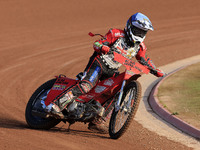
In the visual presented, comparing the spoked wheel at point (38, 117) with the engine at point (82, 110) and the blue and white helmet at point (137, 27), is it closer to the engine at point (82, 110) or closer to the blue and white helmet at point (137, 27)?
the engine at point (82, 110)

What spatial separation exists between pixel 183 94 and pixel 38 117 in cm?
479

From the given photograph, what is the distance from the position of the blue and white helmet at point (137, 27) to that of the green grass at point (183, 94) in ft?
7.71

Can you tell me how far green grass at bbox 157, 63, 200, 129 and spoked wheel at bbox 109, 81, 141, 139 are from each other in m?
1.94

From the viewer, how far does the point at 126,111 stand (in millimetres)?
8008

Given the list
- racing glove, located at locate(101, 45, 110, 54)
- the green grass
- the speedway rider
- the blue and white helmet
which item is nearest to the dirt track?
the speedway rider

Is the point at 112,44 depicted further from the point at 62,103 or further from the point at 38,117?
the point at 38,117

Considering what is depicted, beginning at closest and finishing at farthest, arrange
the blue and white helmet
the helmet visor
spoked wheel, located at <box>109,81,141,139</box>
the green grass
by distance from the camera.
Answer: spoked wheel, located at <box>109,81,141,139</box>
the blue and white helmet
the helmet visor
the green grass

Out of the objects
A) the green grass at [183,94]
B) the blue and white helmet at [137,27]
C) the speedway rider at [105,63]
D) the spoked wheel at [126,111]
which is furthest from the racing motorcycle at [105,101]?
the green grass at [183,94]

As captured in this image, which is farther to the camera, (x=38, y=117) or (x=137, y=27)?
(x=38, y=117)

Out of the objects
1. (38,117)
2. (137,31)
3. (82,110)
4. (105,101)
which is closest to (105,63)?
(105,101)

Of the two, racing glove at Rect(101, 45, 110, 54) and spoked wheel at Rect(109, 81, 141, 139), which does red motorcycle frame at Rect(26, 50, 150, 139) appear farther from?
racing glove at Rect(101, 45, 110, 54)

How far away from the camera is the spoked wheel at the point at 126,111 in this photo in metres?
7.84

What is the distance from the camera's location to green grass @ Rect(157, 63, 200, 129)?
1024 cm

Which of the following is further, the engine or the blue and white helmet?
the engine
